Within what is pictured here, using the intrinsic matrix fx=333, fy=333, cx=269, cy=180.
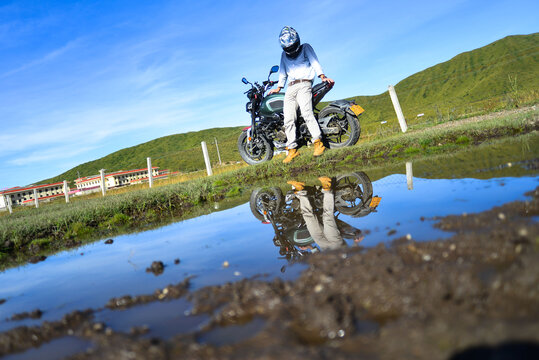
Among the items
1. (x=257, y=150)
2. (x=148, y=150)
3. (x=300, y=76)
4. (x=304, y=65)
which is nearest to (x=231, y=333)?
(x=300, y=76)

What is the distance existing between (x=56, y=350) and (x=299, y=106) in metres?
6.88

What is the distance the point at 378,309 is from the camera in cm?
122

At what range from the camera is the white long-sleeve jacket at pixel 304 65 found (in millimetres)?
7414

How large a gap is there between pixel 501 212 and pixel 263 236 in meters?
1.62

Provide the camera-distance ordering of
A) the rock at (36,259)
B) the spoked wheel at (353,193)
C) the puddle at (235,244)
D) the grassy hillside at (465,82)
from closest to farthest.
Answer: the puddle at (235,244) < the spoked wheel at (353,193) < the rock at (36,259) < the grassy hillside at (465,82)

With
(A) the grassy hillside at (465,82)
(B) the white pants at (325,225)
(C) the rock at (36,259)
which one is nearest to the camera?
(B) the white pants at (325,225)

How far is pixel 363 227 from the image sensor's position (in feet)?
7.82

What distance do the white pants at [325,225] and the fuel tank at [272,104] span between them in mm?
4857

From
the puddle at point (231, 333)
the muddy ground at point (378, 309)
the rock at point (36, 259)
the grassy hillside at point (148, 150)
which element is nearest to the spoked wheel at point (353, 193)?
the muddy ground at point (378, 309)

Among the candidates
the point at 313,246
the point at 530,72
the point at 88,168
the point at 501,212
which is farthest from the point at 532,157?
the point at 88,168

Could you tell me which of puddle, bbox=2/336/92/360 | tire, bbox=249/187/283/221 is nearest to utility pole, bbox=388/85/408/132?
tire, bbox=249/187/283/221

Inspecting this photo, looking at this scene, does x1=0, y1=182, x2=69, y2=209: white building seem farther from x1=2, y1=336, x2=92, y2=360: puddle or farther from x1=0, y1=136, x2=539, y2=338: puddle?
x1=2, y1=336, x2=92, y2=360: puddle

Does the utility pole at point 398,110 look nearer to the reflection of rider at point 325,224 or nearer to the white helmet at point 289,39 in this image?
A: the white helmet at point 289,39

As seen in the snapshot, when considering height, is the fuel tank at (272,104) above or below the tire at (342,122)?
above
